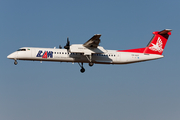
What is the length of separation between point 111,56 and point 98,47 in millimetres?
2035

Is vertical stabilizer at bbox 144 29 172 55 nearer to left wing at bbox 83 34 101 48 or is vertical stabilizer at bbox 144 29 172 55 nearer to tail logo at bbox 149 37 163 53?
tail logo at bbox 149 37 163 53

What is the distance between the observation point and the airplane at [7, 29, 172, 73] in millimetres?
30375

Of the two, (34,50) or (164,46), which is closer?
(34,50)

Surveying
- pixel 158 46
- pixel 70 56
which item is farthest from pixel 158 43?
pixel 70 56

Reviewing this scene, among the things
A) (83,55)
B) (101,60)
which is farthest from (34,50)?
(101,60)

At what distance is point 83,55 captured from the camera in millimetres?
31109

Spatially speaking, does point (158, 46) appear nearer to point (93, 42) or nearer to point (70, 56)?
point (93, 42)

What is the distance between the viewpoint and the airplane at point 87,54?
3038 centimetres

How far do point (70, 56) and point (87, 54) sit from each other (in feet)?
6.33

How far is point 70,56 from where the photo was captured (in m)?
30.8

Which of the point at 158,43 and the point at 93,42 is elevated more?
the point at 158,43

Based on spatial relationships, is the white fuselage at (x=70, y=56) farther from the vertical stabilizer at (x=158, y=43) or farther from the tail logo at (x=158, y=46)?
the tail logo at (x=158, y=46)

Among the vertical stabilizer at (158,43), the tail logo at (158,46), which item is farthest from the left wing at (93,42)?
the tail logo at (158,46)

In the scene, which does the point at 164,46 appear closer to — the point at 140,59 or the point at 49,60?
the point at 140,59
